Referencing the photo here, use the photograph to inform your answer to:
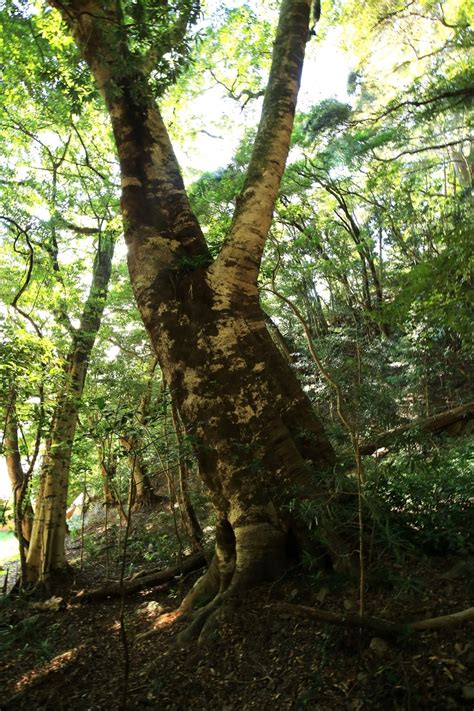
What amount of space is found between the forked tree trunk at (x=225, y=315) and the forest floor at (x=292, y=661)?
1.32 ft

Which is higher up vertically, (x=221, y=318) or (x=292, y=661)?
(x=221, y=318)

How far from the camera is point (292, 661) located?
210 centimetres

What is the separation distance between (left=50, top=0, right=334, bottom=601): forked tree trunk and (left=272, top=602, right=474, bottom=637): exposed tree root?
0.63 meters

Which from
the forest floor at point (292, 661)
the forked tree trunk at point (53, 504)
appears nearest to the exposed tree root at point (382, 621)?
the forest floor at point (292, 661)

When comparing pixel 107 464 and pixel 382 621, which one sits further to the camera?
pixel 107 464

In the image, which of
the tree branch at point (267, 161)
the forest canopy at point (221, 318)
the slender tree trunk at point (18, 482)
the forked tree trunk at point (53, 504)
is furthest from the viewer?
the forked tree trunk at point (53, 504)

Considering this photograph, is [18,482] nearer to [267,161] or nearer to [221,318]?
[221,318]

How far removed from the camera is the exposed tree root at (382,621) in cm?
180

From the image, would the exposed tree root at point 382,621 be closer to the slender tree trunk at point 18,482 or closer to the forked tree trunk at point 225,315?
the forked tree trunk at point 225,315

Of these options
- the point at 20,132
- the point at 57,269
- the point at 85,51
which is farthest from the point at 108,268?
the point at 85,51

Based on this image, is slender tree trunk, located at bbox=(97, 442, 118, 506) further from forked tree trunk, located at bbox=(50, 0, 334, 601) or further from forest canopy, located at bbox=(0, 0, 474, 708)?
forked tree trunk, located at bbox=(50, 0, 334, 601)

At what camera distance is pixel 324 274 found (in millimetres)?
11734

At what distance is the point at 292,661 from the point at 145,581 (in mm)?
3083

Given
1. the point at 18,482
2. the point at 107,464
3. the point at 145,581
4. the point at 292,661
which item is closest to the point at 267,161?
the point at 107,464
